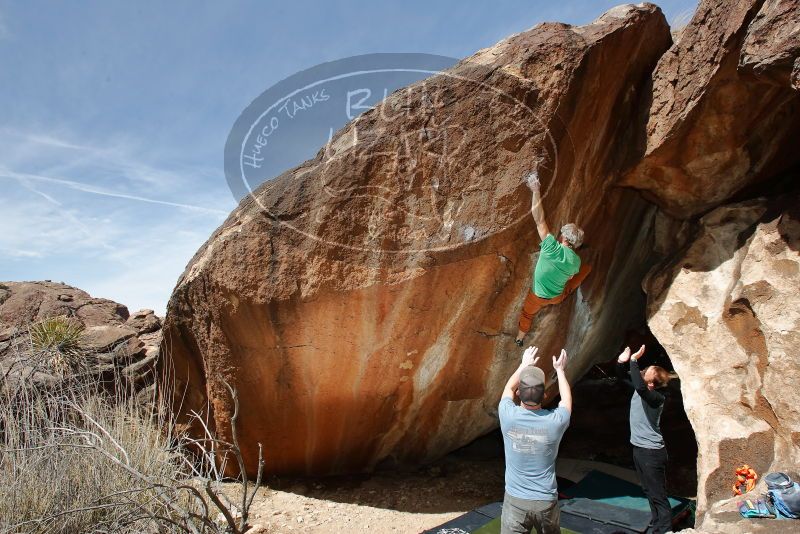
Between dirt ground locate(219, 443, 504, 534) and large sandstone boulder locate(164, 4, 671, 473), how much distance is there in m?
0.55

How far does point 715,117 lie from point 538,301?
1.78 meters

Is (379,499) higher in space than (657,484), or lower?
lower

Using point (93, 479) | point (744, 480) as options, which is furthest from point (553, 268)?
point (93, 479)

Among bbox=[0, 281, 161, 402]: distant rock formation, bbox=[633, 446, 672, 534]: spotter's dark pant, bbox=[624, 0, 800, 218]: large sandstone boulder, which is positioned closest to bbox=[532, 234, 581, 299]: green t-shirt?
bbox=[624, 0, 800, 218]: large sandstone boulder

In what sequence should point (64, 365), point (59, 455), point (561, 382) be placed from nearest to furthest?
point (561, 382) < point (59, 455) < point (64, 365)

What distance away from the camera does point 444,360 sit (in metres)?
4.65

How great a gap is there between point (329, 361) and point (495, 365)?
139 centimetres

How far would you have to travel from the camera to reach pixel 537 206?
4031 mm

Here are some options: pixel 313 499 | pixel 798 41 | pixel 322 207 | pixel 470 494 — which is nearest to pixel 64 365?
pixel 313 499

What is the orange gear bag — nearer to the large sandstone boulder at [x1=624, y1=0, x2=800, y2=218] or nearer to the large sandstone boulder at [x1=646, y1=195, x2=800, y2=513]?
the large sandstone boulder at [x1=646, y1=195, x2=800, y2=513]

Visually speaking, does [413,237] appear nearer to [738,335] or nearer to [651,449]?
[651,449]

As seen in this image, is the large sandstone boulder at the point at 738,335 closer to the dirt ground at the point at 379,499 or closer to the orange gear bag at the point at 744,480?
the orange gear bag at the point at 744,480

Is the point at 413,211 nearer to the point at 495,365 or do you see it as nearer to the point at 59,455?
the point at 495,365

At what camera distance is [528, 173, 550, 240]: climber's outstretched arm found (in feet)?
13.1
